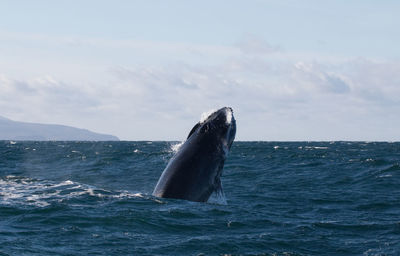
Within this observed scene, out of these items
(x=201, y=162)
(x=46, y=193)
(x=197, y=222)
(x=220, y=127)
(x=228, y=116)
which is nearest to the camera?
(x=197, y=222)

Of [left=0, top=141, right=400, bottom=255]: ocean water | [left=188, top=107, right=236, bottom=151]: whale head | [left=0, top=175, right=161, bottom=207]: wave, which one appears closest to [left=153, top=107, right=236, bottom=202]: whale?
[left=188, top=107, right=236, bottom=151]: whale head

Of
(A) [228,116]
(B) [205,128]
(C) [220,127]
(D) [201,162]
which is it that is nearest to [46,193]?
(B) [205,128]

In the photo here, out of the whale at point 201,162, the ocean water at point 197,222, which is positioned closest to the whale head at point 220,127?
the whale at point 201,162

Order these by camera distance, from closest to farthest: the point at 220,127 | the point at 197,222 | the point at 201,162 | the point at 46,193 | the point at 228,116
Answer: the point at 197,222
the point at 201,162
the point at 220,127
the point at 228,116
the point at 46,193

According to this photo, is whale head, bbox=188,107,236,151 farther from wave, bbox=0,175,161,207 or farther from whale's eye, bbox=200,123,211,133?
wave, bbox=0,175,161,207

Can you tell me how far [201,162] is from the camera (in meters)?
13.4

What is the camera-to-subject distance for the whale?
1338 centimetres

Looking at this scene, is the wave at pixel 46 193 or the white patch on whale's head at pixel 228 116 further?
the wave at pixel 46 193

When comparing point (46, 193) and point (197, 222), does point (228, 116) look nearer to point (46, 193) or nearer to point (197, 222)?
point (197, 222)

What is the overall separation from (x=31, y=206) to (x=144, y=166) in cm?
2040

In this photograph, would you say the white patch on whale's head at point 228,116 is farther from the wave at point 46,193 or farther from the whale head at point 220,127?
the wave at point 46,193

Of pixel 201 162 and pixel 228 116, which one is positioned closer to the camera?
pixel 201 162

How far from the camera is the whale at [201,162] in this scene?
1338 cm

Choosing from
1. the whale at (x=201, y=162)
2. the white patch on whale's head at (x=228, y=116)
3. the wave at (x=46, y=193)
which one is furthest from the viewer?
the wave at (x=46, y=193)
